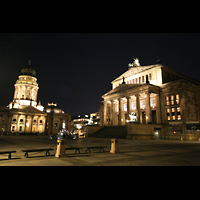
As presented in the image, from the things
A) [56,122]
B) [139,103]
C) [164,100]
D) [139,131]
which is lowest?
[139,131]

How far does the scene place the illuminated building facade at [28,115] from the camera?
91231 mm

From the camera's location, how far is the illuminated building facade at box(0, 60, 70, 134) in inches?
3592

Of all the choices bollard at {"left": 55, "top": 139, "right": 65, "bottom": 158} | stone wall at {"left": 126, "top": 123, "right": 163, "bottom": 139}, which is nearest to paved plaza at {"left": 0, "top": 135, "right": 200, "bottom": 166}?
bollard at {"left": 55, "top": 139, "right": 65, "bottom": 158}

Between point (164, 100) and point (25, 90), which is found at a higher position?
point (25, 90)

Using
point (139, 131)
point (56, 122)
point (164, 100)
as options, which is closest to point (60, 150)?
point (139, 131)

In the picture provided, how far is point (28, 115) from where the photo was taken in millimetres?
96938

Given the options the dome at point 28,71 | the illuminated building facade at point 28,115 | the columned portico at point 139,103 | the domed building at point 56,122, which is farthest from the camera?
the dome at point 28,71

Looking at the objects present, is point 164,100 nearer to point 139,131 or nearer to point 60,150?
point 139,131

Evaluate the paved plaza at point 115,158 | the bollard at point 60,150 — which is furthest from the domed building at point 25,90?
the bollard at point 60,150

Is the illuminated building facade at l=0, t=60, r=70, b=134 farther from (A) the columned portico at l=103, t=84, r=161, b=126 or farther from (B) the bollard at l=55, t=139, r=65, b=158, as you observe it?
(B) the bollard at l=55, t=139, r=65, b=158

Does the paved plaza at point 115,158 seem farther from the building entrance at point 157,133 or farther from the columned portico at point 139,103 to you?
the building entrance at point 157,133

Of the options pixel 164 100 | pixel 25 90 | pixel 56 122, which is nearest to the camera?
pixel 164 100
